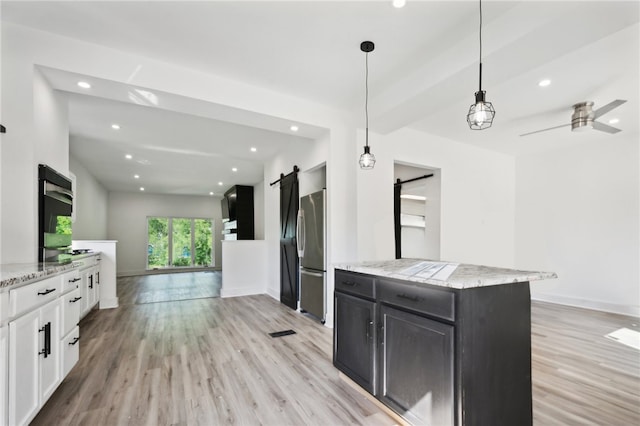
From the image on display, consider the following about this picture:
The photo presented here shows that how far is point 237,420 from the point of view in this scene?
201cm

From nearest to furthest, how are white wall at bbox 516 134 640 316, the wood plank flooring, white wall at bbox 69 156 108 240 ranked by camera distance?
the wood plank flooring, white wall at bbox 516 134 640 316, white wall at bbox 69 156 108 240

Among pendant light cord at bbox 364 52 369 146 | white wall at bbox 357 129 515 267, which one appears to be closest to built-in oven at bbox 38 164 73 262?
pendant light cord at bbox 364 52 369 146

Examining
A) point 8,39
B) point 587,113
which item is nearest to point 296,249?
point 8,39

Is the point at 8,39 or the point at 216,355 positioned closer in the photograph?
the point at 8,39

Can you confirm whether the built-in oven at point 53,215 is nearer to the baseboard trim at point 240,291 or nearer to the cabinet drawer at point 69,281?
the cabinet drawer at point 69,281

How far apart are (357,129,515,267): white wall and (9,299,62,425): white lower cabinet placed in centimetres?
299

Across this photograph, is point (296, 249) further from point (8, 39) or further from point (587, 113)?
point (587, 113)

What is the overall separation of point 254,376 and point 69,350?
144cm

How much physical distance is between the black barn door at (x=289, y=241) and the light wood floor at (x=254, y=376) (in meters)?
0.76

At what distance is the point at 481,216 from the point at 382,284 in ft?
13.9

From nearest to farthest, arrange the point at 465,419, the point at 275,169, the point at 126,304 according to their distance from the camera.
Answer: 1. the point at 465,419
2. the point at 126,304
3. the point at 275,169

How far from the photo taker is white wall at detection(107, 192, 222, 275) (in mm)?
9984

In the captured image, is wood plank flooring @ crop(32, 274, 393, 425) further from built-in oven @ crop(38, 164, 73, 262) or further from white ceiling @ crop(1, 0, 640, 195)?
white ceiling @ crop(1, 0, 640, 195)

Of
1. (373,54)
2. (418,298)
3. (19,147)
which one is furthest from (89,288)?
(373,54)
